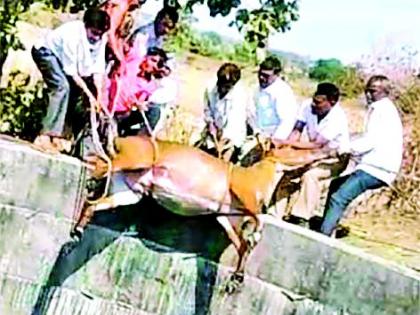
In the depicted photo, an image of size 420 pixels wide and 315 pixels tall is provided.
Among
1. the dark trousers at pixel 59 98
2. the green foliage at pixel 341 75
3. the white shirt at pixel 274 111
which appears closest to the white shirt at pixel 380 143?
the white shirt at pixel 274 111

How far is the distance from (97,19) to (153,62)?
53 centimetres

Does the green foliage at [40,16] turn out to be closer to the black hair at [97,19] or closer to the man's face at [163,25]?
the man's face at [163,25]

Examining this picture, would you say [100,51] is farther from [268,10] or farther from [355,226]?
[355,226]

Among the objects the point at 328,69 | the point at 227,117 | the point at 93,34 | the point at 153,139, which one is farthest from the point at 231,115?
the point at 328,69

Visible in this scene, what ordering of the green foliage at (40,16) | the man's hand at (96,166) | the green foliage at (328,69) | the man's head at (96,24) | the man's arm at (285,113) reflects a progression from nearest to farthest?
the man's hand at (96,166), the man's head at (96,24), the man's arm at (285,113), the green foliage at (40,16), the green foliage at (328,69)

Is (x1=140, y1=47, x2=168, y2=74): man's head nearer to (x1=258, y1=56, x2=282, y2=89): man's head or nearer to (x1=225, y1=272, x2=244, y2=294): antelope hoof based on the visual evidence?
(x1=258, y1=56, x2=282, y2=89): man's head

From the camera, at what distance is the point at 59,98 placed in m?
8.09

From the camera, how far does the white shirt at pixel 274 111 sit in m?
8.16

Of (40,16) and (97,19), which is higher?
(97,19)

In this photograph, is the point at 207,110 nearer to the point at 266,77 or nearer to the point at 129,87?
the point at 266,77

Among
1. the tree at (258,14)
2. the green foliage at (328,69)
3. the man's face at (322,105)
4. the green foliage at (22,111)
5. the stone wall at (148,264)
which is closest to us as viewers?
the stone wall at (148,264)

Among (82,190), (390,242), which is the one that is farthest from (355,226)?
(82,190)

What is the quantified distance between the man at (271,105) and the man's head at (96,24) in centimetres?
107

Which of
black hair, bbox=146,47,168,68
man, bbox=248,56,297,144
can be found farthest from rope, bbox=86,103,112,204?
man, bbox=248,56,297,144
